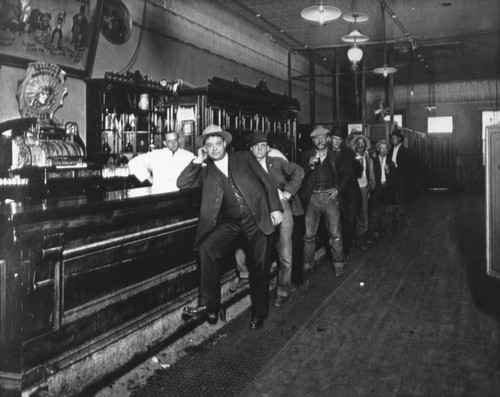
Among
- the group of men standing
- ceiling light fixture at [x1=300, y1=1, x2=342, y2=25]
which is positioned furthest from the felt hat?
the group of men standing

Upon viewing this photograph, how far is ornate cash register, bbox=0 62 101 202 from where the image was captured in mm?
5328

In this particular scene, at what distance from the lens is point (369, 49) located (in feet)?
45.0

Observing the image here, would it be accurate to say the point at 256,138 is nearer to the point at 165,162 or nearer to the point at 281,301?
the point at 281,301

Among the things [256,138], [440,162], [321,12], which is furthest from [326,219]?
[440,162]

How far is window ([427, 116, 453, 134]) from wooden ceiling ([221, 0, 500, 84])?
10.8ft

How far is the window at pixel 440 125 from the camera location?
19028 mm

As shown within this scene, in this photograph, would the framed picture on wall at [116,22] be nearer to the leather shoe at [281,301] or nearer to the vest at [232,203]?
the vest at [232,203]

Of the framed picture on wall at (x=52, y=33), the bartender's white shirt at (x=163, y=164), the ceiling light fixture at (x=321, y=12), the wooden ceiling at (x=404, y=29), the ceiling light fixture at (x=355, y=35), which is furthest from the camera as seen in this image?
the wooden ceiling at (x=404, y=29)

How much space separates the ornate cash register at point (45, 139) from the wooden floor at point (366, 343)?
2.57 m

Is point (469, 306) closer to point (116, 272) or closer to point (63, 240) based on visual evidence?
point (116, 272)

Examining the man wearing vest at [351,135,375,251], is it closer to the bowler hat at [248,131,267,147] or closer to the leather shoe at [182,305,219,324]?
the bowler hat at [248,131,267,147]

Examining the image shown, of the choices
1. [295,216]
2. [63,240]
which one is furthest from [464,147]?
[63,240]

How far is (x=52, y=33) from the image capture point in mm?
6094

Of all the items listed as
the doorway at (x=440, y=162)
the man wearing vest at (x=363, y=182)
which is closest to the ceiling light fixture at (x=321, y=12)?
the man wearing vest at (x=363, y=182)
